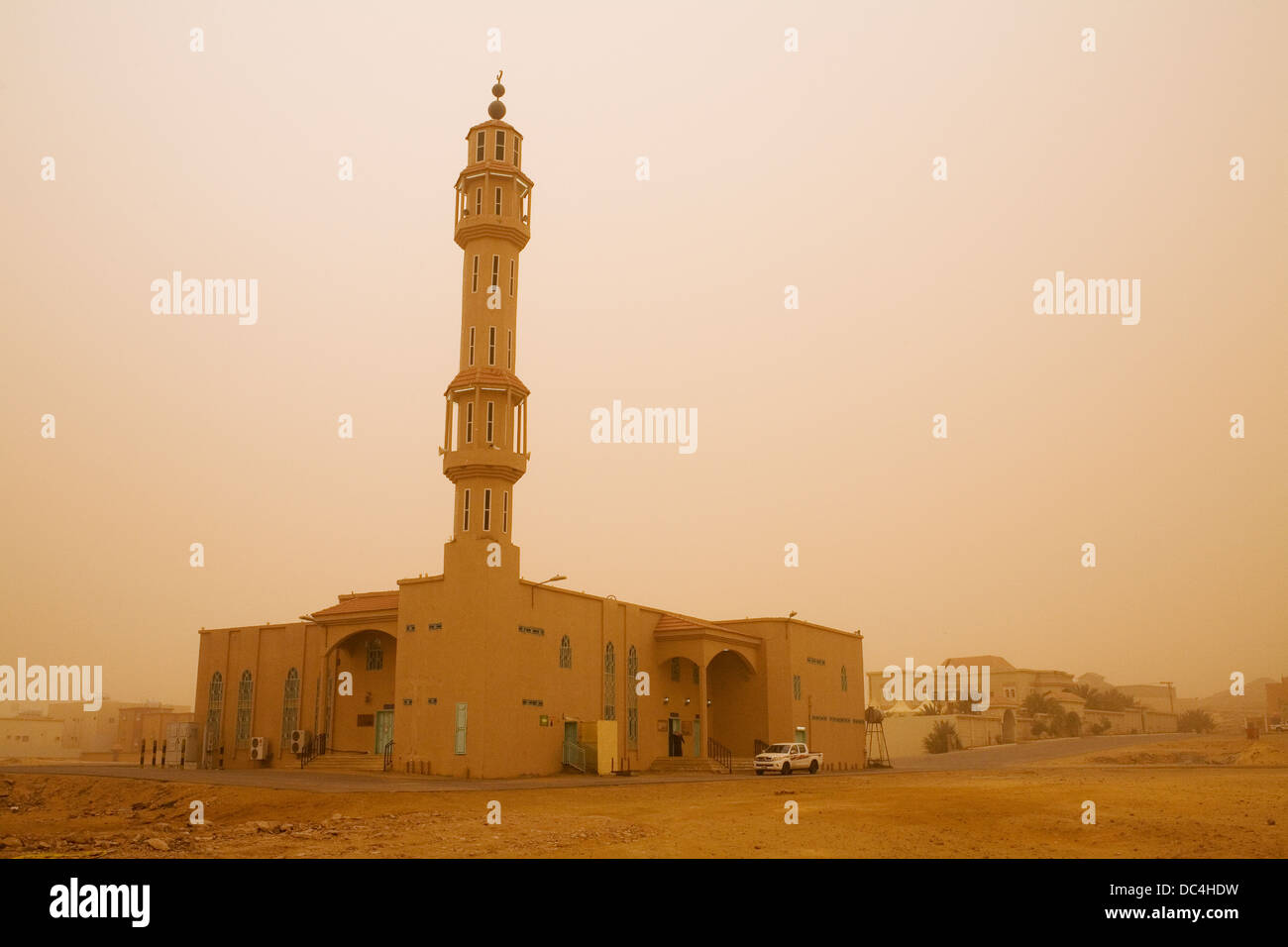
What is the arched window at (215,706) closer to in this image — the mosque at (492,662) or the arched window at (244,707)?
the mosque at (492,662)

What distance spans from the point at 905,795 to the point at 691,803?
4.95 m

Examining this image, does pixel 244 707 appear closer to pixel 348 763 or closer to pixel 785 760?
pixel 348 763

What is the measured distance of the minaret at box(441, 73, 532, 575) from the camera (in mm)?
32812

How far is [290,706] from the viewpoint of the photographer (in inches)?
1553

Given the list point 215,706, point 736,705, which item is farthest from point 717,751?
point 215,706

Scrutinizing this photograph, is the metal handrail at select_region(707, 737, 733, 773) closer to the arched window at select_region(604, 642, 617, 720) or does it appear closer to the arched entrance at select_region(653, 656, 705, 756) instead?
the arched entrance at select_region(653, 656, 705, 756)

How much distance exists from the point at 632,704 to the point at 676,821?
19.0 m

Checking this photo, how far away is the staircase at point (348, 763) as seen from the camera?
33312 mm

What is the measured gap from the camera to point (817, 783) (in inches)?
1176

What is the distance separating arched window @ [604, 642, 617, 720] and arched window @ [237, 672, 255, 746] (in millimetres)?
14792

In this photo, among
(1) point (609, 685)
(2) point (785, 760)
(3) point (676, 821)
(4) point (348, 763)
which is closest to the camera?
(3) point (676, 821)

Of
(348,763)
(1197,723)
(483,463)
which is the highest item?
(483,463)

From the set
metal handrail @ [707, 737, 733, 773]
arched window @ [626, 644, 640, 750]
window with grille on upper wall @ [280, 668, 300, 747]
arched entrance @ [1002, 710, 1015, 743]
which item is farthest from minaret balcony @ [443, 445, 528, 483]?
arched entrance @ [1002, 710, 1015, 743]
